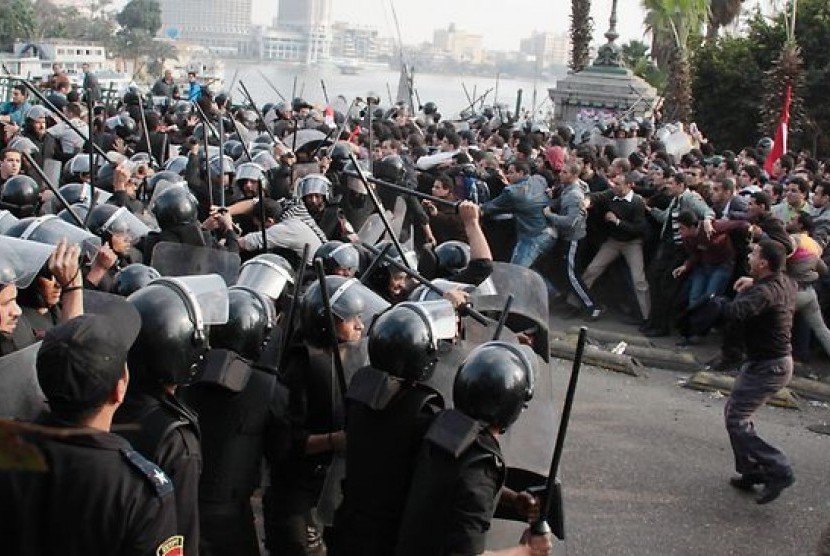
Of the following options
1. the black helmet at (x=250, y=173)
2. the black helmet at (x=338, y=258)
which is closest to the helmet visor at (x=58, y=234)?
the black helmet at (x=338, y=258)

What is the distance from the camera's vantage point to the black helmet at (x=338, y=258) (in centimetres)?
554

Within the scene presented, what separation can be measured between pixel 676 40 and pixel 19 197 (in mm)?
24808

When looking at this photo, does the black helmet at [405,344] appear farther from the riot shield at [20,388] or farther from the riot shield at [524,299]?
the riot shield at [524,299]

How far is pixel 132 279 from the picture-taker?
16.1 ft

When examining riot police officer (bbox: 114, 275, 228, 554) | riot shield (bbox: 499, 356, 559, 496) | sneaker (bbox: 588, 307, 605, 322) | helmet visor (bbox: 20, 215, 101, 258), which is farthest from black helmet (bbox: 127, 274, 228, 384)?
sneaker (bbox: 588, 307, 605, 322)

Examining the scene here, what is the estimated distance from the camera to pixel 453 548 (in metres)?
3.19

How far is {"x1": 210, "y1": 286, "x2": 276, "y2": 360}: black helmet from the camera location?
13.1ft

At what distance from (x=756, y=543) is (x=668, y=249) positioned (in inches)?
187

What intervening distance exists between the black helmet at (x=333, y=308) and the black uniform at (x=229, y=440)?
468 mm

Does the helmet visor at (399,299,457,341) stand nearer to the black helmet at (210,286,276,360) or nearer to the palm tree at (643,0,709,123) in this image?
the black helmet at (210,286,276,360)

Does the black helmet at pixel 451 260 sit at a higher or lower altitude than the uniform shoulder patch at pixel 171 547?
higher

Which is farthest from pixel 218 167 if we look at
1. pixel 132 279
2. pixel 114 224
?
pixel 132 279

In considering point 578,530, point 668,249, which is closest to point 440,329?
point 578,530

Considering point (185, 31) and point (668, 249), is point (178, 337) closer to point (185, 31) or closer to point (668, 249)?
point (668, 249)
